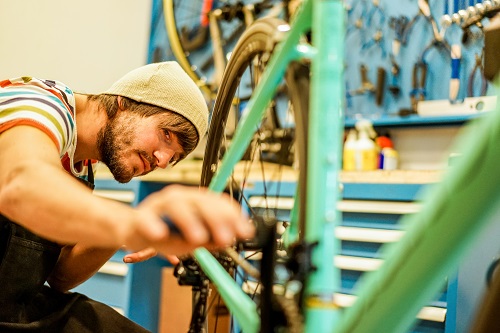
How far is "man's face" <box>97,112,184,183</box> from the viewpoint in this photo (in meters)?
1.09

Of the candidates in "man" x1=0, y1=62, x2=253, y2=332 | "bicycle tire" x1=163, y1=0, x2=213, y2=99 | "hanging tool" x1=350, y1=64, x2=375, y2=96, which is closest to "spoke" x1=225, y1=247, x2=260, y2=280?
"man" x1=0, y1=62, x2=253, y2=332

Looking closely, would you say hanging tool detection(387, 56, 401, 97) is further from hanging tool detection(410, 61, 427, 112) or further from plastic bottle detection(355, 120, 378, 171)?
plastic bottle detection(355, 120, 378, 171)

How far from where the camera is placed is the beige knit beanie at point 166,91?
3.68 ft

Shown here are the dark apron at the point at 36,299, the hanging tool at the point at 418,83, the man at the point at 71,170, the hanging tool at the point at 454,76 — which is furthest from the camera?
the hanging tool at the point at 418,83

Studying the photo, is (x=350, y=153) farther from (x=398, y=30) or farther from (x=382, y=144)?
(x=398, y=30)

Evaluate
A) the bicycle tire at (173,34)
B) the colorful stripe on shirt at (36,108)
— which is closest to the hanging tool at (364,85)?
the bicycle tire at (173,34)

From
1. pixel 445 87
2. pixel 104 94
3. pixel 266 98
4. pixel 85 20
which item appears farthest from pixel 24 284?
pixel 85 20

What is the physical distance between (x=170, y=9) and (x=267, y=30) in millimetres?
1881

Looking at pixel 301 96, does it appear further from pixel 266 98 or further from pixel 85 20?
pixel 85 20

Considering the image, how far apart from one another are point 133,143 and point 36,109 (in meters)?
0.40

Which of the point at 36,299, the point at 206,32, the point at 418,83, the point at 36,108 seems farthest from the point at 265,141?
the point at 36,108

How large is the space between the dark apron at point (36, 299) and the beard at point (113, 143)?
8.7 inches

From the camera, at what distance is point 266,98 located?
0.83 metres

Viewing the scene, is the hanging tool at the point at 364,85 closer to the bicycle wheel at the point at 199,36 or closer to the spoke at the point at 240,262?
the bicycle wheel at the point at 199,36
